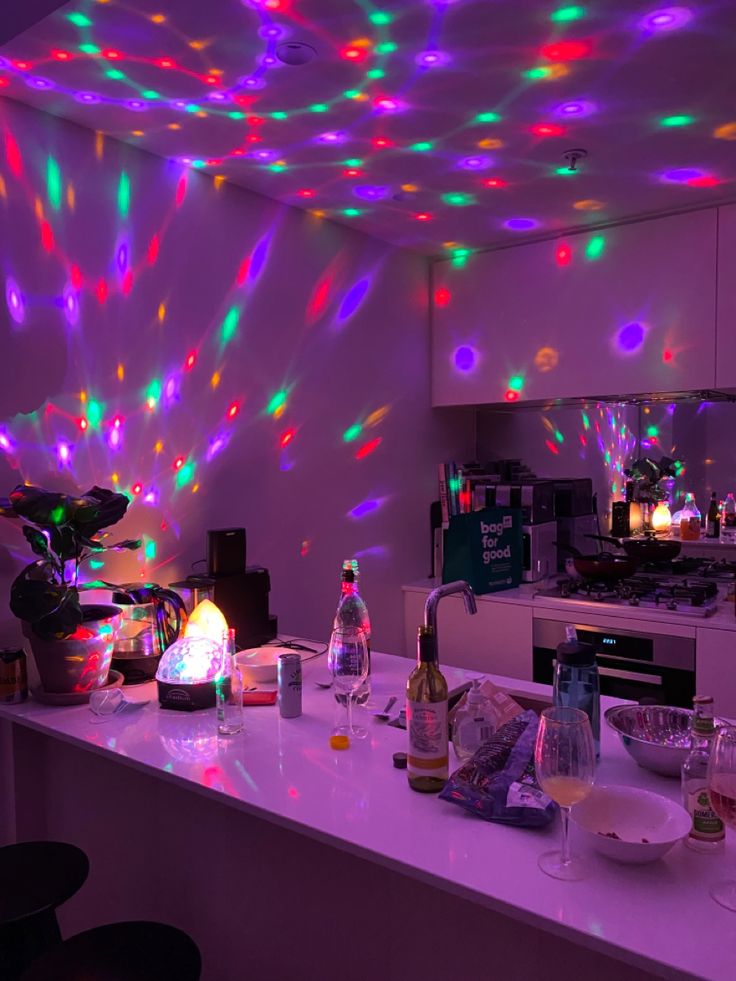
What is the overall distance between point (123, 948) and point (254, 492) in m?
1.60

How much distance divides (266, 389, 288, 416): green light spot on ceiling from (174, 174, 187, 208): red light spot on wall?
75 cm

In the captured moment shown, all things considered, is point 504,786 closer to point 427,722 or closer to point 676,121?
point 427,722

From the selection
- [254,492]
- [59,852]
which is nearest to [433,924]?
[59,852]

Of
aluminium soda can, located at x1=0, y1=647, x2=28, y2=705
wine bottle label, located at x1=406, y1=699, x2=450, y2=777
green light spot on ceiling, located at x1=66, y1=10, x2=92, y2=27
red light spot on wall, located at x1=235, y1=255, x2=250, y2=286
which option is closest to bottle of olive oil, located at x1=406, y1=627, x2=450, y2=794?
wine bottle label, located at x1=406, y1=699, x2=450, y2=777

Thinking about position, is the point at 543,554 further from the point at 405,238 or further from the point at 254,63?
the point at 254,63

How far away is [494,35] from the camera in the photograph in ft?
5.57

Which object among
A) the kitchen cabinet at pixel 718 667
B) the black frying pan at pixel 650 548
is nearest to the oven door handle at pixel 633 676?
the kitchen cabinet at pixel 718 667

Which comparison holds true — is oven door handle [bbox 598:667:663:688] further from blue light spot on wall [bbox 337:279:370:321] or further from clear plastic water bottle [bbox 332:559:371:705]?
blue light spot on wall [bbox 337:279:370:321]

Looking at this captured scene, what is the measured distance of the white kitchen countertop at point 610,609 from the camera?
104 inches

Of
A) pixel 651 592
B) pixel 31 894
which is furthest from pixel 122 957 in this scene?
pixel 651 592

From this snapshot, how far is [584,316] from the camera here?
10.4ft

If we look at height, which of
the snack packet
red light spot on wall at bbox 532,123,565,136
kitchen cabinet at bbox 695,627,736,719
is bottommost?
kitchen cabinet at bbox 695,627,736,719

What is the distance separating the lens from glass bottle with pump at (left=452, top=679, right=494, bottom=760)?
1.54 meters

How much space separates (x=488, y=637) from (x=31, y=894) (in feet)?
6.78
